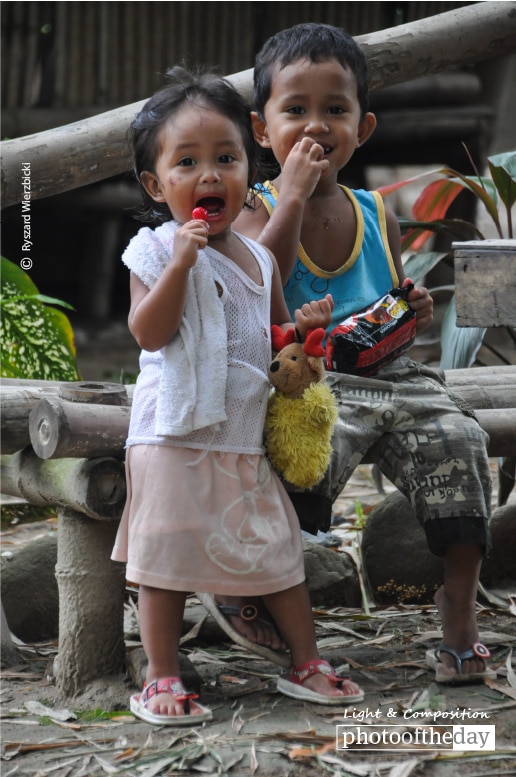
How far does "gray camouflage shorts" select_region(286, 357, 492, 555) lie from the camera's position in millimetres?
2617

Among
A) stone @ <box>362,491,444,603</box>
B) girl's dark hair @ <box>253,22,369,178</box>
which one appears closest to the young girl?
girl's dark hair @ <box>253,22,369,178</box>

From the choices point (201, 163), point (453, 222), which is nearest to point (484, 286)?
point (201, 163)

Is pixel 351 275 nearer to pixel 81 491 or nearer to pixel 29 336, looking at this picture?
pixel 81 491

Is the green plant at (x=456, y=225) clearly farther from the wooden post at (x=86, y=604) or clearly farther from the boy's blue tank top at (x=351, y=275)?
the wooden post at (x=86, y=604)

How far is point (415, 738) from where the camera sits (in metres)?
2.35

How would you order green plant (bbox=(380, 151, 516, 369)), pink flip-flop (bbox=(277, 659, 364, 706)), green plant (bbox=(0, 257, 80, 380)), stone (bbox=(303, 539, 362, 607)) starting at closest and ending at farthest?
pink flip-flop (bbox=(277, 659, 364, 706)) → stone (bbox=(303, 539, 362, 607)) → green plant (bbox=(380, 151, 516, 369)) → green plant (bbox=(0, 257, 80, 380))

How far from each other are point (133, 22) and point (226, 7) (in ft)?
2.02

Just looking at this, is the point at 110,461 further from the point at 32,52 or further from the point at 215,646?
the point at 32,52

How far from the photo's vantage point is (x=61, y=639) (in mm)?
2744

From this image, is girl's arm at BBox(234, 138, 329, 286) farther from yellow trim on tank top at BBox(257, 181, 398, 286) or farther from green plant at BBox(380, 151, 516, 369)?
green plant at BBox(380, 151, 516, 369)

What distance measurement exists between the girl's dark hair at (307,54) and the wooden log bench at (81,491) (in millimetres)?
756

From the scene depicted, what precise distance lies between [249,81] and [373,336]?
138 cm

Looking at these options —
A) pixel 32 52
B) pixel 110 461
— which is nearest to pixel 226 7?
pixel 32 52

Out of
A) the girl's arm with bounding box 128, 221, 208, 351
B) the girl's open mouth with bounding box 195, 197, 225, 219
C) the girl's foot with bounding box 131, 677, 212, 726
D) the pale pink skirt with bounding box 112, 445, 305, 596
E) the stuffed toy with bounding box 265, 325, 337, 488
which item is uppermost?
the girl's open mouth with bounding box 195, 197, 225, 219
